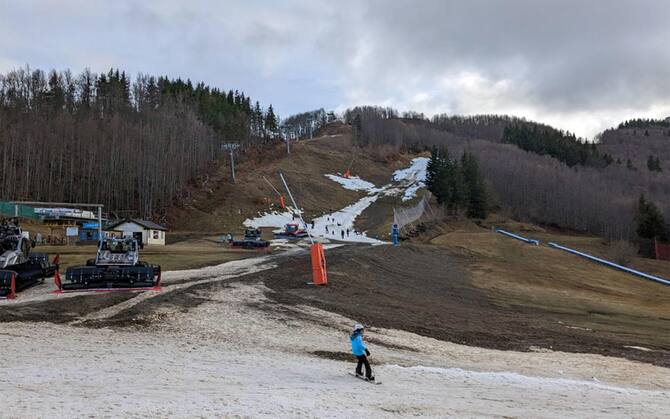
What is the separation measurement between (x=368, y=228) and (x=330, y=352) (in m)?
65.2

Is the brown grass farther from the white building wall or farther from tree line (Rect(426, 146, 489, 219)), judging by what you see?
the white building wall

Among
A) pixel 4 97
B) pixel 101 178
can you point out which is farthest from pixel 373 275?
pixel 4 97

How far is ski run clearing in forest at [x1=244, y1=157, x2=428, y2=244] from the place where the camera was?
74150 mm

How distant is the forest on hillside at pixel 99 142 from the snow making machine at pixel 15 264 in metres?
55.8

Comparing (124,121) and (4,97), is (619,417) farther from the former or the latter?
(4,97)

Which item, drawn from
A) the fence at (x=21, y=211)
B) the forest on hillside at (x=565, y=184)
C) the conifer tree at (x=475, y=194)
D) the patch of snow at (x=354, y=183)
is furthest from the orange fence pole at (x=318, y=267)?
the patch of snow at (x=354, y=183)

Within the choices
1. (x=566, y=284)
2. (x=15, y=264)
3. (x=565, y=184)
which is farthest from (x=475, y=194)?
(x=15, y=264)

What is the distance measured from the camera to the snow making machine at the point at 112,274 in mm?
24328

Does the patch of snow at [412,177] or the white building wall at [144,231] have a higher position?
the patch of snow at [412,177]

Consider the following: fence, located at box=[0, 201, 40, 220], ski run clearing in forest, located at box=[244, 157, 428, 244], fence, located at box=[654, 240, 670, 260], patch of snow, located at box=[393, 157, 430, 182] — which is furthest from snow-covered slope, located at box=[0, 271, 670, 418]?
patch of snow, located at box=[393, 157, 430, 182]

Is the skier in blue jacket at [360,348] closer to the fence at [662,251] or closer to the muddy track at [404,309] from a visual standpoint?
the muddy track at [404,309]

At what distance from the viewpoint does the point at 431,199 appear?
111750mm

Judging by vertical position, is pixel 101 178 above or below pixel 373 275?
above

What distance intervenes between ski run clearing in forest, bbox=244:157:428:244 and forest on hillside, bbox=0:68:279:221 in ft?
61.3
